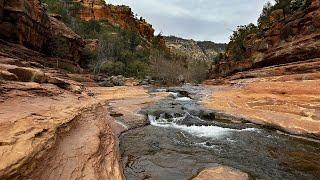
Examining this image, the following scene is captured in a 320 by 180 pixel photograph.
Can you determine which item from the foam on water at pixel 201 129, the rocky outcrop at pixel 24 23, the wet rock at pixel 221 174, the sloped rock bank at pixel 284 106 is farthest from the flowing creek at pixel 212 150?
the rocky outcrop at pixel 24 23

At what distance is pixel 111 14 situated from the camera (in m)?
101

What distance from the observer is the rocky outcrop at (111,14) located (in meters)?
93.0

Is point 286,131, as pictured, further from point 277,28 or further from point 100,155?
point 277,28

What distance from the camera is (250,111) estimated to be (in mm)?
16188

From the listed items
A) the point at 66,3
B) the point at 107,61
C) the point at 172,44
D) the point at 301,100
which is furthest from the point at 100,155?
the point at 172,44

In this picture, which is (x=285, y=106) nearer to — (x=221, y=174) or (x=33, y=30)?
(x=221, y=174)

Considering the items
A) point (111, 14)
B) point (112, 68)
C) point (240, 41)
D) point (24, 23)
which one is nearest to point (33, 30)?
point (24, 23)

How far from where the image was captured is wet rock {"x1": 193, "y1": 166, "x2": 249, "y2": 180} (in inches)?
279

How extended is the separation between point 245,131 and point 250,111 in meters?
3.38

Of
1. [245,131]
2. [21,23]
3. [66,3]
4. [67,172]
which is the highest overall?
[66,3]

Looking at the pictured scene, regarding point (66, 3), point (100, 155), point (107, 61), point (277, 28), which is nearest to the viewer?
point (100, 155)

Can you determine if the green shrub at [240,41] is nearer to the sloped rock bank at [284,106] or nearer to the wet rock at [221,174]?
the sloped rock bank at [284,106]

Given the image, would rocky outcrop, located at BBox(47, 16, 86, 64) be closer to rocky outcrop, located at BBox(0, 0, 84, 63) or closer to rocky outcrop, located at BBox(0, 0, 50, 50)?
rocky outcrop, located at BBox(0, 0, 84, 63)

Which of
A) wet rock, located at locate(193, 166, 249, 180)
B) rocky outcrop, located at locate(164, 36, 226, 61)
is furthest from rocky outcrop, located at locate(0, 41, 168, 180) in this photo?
rocky outcrop, located at locate(164, 36, 226, 61)
